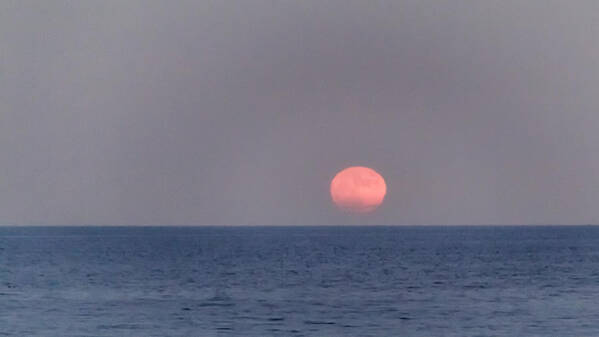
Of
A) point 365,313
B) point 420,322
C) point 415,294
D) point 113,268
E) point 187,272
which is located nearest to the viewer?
point 420,322

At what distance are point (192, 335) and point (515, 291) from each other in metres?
29.0

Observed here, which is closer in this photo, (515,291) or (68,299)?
(68,299)

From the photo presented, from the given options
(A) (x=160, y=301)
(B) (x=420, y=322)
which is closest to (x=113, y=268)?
(A) (x=160, y=301)

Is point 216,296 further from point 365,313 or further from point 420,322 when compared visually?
point 420,322

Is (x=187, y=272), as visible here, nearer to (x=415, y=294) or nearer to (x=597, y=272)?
(x=415, y=294)

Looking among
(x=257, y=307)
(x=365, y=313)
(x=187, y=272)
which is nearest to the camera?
(x=365, y=313)

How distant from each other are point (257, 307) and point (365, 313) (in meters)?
6.42

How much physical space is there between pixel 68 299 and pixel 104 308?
657 centimetres

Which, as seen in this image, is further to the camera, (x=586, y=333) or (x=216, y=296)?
(x=216, y=296)

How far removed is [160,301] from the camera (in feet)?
181

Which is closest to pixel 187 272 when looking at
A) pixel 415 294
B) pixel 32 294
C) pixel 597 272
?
pixel 32 294

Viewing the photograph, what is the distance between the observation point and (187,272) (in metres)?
84.4

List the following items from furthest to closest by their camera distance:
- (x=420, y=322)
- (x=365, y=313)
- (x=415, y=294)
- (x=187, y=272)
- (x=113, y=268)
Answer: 1. (x=113, y=268)
2. (x=187, y=272)
3. (x=415, y=294)
4. (x=365, y=313)
5. (x=420, y=322)

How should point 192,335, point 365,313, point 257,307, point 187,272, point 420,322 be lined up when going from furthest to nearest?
point 187,272 < point 257,307 < point 365,313 < point 420,322 < point 192,335
